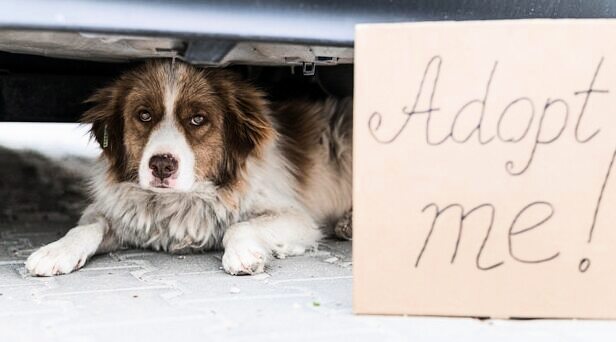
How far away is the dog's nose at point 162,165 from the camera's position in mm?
2525

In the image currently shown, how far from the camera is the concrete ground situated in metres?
1.67

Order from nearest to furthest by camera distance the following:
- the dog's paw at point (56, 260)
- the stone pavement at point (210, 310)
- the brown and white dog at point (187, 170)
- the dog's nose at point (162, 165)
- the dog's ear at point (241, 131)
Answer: the stone pavement at point (210, 310) < the dog's paw at point (56, 260) < the dog's nose at point (162, 165) < the brown and white dog at point (187, 170) < the dog's ear at point (241, 131)

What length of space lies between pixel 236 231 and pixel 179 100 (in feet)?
1.63

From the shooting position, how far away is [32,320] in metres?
1.79

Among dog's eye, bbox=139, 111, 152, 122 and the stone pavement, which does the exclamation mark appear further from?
dog's eye, bbox=139, 111, 152, 122

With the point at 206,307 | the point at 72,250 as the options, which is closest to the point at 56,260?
A: the point at 72,250

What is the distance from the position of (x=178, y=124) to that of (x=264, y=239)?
49 centimetres

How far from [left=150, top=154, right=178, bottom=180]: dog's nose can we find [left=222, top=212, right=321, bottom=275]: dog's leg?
0.99ft

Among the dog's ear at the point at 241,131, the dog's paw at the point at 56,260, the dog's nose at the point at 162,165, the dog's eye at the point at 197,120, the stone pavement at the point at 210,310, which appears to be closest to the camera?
the stone pavement at the point at 210,310

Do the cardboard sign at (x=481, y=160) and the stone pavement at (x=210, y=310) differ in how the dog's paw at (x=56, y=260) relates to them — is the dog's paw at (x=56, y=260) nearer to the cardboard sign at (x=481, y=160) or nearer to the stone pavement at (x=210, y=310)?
the stone pavement at (x=210, y=310)

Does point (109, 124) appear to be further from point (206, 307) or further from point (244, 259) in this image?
point (206, 307)

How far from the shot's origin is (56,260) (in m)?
2.35

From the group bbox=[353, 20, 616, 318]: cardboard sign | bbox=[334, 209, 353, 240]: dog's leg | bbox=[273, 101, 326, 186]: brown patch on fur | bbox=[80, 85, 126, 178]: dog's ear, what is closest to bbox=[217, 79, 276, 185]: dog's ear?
bbox=[273, 101, 326, 186]: brown patch on fur

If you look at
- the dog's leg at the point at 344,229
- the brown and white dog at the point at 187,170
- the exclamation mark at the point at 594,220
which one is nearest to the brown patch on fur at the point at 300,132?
the brown and white dog at the point at 187,170
